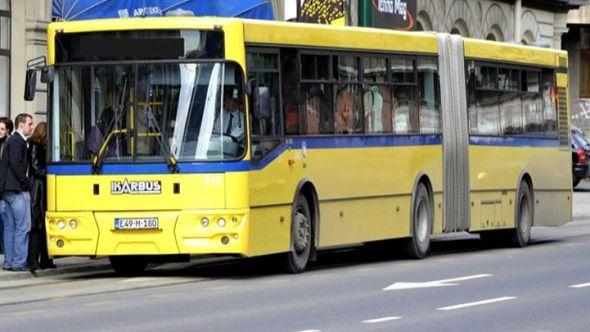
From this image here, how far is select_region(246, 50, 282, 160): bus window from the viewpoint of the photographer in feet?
67.4

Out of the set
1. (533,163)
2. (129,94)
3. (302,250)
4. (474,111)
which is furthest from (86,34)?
(533,163)

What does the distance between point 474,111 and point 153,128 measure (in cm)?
804

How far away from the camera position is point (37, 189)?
21.6 metres

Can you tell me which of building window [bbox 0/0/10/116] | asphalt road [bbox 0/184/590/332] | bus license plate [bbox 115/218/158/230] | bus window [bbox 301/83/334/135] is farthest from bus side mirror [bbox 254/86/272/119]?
building window [bbox 0/0/10/116]

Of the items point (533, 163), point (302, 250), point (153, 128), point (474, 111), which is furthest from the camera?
point (533, 163)

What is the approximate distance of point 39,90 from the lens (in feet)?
96.8

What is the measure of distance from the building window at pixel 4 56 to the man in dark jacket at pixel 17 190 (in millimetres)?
8087

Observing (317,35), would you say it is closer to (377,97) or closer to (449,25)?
(377,97)

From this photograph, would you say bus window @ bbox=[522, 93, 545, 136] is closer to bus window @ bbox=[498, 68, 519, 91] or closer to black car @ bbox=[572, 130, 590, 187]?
bus window @ bbox=[498, 68, 519, 91]

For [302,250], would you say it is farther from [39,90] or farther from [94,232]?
[39,90]

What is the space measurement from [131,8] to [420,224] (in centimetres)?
777

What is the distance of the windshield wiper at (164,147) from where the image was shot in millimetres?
20078

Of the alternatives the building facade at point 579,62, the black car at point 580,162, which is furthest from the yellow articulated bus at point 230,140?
the building facade at point 579,62

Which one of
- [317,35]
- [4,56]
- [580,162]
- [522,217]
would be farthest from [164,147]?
[580,162]
